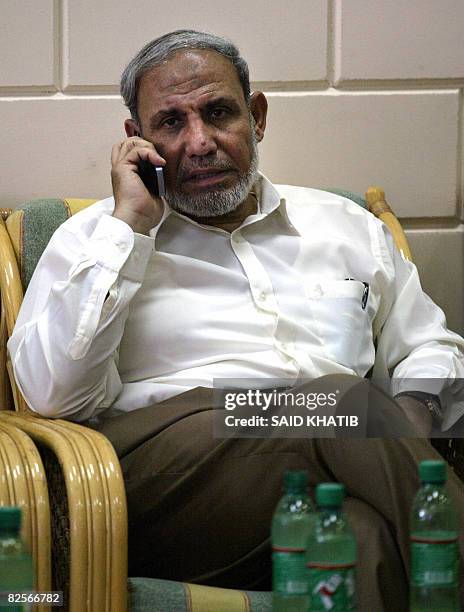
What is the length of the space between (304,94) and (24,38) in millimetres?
768

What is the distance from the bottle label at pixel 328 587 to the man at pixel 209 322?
39cm

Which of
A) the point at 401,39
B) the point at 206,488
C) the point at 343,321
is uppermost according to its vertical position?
the point at 401,39

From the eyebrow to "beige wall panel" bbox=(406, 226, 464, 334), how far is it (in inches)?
32.4

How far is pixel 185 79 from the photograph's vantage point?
89.3 inches

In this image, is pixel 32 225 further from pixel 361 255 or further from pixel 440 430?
pixel 440 430

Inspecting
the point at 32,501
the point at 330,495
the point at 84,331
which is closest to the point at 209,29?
the point at 84,331

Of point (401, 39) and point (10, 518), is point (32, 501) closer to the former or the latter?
point (10, 518)

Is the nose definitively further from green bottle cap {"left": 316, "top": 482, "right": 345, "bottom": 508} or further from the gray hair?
green bottle cap {"left": 316, "top": 482, "right": 345, "bottom": 508}

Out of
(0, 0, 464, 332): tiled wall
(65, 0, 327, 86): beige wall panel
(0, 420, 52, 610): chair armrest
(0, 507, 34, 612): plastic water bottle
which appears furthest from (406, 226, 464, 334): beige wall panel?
(0, 507, 34, 612): plastic water bottle

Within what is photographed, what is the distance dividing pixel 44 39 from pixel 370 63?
2.92 ft

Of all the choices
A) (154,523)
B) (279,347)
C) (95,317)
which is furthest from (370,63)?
(154,523)

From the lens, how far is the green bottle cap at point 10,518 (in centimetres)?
119

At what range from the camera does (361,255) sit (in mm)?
2361

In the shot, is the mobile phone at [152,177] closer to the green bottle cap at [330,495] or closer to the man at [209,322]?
the man at [209,322]
